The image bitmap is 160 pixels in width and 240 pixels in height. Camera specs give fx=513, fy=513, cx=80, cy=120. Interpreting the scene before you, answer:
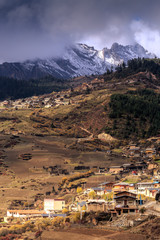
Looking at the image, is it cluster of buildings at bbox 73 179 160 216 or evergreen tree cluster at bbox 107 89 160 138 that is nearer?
cluster of buildings at bbox 73 179 160 216

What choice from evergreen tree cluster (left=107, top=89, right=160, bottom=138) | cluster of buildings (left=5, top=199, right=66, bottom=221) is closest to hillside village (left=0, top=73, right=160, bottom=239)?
cluster of buildings (left=5, top=199, right=66, bottom=221)

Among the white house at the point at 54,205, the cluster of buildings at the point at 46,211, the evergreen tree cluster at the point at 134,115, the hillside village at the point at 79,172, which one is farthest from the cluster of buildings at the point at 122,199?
the evergreen tree cluster at the point at 134,115

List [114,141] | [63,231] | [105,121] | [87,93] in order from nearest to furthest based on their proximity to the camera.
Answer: [63,231], [114,141], [105,121], [87,93]

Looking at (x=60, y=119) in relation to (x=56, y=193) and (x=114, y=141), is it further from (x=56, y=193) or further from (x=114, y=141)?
(x=56, y=193)

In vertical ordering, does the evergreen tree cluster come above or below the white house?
above

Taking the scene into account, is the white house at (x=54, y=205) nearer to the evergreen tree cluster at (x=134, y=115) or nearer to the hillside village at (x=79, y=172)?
the hillside village at (x=79, y=172)

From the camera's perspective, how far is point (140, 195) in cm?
6209

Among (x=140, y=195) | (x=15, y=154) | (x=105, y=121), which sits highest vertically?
(x=105, y=121)

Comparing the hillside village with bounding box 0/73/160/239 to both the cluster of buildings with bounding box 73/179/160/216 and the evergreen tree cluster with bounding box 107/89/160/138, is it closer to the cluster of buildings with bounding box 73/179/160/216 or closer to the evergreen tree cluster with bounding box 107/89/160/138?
the cluster of buildings with bounding box 73/179/160/216

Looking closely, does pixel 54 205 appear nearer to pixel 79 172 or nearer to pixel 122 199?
pixel 122 199

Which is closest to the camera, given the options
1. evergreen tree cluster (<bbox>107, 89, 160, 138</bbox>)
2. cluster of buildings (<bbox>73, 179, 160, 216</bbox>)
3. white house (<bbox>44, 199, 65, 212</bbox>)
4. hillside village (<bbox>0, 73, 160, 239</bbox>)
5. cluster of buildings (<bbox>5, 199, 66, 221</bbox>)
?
cluster of buildings (<bbox>73, 179, 160, 216</bbox>)

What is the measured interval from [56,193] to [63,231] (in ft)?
93.7

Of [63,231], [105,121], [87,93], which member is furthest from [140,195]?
[87,93]

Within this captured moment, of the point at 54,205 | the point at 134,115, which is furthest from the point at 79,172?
the point at 134,115
